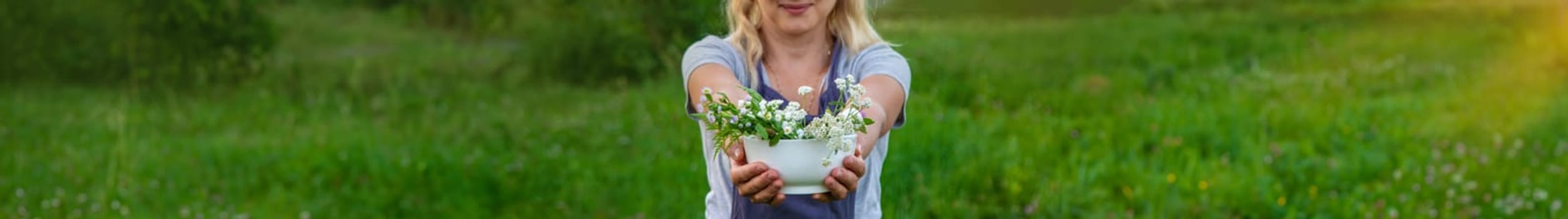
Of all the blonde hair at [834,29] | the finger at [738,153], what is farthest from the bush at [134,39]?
the finger at [738,153]

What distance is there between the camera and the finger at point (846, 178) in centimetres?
231

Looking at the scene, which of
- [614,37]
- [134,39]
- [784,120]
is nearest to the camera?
[784,120]

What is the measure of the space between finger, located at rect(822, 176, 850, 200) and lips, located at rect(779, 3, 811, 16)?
309 mm

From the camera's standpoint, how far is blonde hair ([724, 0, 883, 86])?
2584 millimetres

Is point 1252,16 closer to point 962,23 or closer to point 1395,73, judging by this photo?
point 1395,73

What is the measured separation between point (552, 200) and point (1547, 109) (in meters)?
3.98

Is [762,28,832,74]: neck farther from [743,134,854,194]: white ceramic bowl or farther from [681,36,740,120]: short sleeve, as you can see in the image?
[743,134,854,194]: white ceramic bowl

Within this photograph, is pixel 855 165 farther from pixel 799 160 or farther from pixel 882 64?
pixel 882 64

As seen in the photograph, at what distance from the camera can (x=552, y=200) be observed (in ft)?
20.9

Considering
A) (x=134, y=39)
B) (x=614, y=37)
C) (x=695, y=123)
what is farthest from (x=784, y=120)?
(x=134, y=39)

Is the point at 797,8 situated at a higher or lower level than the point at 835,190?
higher

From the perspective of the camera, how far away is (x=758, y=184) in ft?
7.61

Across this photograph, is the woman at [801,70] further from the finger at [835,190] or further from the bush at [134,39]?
the bush at [134,39]

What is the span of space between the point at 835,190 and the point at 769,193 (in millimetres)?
86
